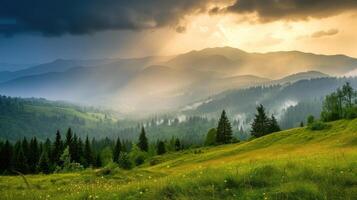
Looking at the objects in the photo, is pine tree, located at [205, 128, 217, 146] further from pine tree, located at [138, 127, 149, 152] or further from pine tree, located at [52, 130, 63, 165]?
pine tree, located at [52, 130, 63, 165]

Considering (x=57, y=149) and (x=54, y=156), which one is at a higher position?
(x=57, y=149)

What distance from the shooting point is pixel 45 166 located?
117500 mm

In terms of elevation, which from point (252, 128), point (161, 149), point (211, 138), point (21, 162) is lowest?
Result: point (21, 162)

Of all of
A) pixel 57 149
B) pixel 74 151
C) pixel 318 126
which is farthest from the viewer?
pixel 74 151

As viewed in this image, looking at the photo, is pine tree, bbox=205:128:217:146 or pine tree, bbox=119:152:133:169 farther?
pine tree, bbox=205:128:217:146

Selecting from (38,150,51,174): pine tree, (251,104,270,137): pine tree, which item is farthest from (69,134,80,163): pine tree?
(251,104,270,137): pine tree

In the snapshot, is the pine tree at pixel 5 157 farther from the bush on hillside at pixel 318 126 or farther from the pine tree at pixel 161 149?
the bush on hillside at pixel 318 126

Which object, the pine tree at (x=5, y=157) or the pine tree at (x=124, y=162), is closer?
the pine tree at (x=124, y=162)

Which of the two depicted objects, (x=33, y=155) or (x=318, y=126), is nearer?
(x=318, y=126)

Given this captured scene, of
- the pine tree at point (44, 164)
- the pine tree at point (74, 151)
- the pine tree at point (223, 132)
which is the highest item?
the pine tree at point (223, 132)

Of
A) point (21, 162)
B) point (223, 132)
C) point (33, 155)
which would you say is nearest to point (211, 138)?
point (223, 132)

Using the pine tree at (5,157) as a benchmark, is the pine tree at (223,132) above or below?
above

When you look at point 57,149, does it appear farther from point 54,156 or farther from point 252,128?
point 252,128

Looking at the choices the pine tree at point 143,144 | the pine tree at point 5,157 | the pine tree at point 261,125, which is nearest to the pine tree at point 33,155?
the pine tree at point 5,157
